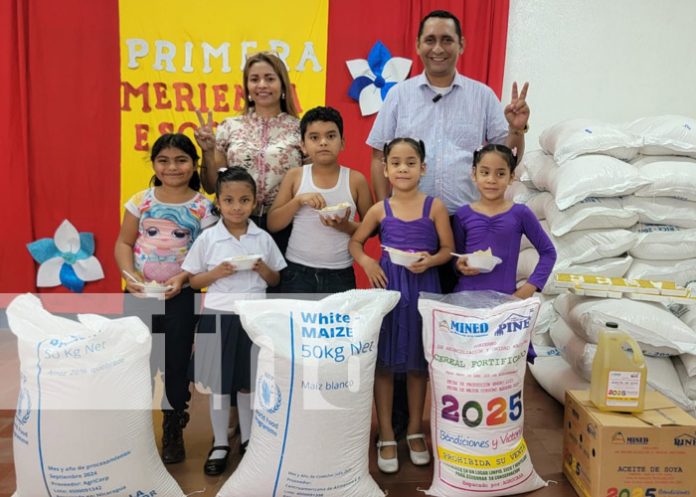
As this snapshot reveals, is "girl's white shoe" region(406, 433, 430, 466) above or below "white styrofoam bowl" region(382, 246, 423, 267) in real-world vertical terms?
below

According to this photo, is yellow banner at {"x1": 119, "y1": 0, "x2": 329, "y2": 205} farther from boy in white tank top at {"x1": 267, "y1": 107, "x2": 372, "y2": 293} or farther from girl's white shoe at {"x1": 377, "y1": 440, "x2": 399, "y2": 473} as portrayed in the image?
girl's white shoe at {"x1": 377, "y1": 440, "x2": 399, "y2": 473}

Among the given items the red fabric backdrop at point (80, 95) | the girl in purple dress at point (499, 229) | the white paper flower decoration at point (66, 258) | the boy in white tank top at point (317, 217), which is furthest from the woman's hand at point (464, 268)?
the white paper flower decoration at point (66, 258)

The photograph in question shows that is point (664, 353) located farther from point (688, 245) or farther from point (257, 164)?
point (257, 164)

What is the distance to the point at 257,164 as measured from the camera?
197cm

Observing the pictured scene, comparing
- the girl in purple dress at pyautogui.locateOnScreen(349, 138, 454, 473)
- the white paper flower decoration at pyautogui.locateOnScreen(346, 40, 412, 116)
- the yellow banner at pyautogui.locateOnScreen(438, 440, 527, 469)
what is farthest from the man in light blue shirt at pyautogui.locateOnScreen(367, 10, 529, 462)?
the white paper flower decoration at pyautogui.locateOnScreen(346, 40, 412, 116)

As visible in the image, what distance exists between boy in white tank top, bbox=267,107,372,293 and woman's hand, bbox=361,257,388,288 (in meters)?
0.15

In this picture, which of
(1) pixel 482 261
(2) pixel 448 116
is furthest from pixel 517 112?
(1) pixel 482 261

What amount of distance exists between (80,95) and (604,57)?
3.21 metres

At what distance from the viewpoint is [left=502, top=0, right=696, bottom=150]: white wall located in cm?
324

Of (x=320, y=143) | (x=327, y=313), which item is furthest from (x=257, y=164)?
(x=327, y=313)

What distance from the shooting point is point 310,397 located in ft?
4.96

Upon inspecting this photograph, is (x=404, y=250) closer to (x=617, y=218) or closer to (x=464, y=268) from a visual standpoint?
(x=464, y=268)

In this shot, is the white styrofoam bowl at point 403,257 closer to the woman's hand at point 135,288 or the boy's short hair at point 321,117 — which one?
the boy's short hair at point 321,117

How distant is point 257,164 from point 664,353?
1.72 metres
